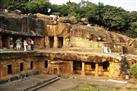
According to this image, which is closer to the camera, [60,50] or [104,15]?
[60,50]

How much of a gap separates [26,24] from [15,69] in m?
7.53

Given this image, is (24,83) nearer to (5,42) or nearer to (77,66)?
(5,42)

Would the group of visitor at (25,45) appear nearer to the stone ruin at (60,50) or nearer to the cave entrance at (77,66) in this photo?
the stone ruin at (60,50)

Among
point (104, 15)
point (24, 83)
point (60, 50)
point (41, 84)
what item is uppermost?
point (104, 15)

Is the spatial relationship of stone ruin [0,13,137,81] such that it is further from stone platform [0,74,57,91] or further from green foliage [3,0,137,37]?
green foliage [3,0,137,37]

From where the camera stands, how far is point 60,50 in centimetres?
2986

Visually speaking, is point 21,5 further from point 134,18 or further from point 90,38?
point 134,18

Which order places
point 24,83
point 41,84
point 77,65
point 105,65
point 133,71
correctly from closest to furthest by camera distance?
point 24,83 < point 41,84 < point 133,71 < point 105,65 < point 77,65

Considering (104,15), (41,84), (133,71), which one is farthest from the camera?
(104,15)

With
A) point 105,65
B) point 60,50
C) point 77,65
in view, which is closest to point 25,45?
point 60,50

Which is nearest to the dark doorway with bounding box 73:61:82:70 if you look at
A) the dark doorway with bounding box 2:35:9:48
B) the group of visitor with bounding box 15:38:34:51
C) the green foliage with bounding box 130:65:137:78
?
the group of visitor with bounding box 15:38:34:51

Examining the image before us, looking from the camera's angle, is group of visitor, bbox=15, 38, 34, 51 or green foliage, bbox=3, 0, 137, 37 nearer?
group of visitor, bbox=15, 38, 34, 51

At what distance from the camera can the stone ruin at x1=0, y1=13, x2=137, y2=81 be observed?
2555 cm

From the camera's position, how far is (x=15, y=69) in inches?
960
